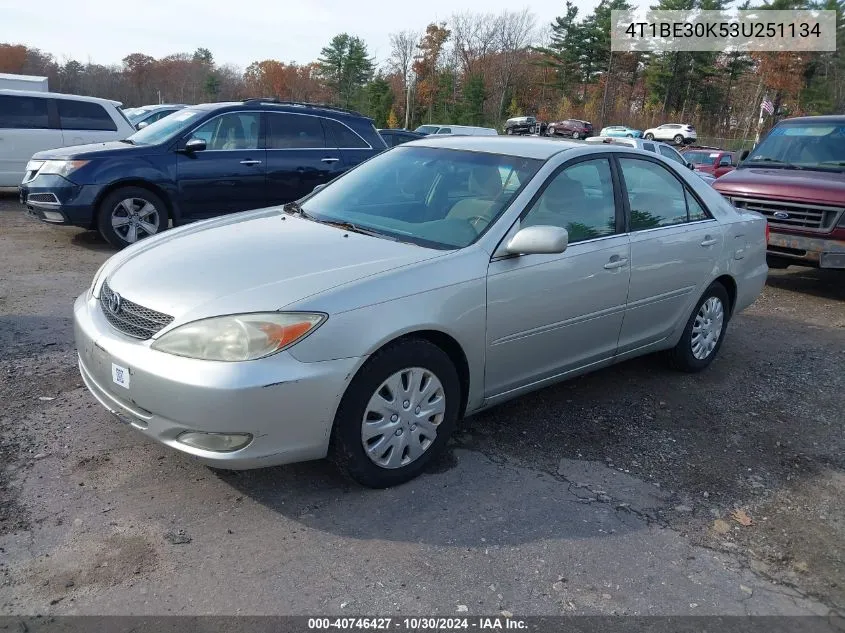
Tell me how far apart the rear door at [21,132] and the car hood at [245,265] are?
8684mm

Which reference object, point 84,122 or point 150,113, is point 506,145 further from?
point 150,113

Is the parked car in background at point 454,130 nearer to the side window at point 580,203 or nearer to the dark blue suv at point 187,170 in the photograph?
the dark blue suv at point 187,170

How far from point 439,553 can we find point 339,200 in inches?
90.3

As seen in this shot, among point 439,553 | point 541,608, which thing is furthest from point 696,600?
point 439,553

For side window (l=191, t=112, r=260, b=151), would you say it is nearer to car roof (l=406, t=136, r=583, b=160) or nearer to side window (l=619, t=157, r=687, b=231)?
car roof (l=406, t=136, r=583, b=160)

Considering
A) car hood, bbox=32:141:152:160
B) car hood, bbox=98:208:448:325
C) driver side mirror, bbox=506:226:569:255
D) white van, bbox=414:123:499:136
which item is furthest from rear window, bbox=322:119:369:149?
white van, bbox=414:123:499:136

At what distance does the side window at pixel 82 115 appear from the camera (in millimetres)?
11352

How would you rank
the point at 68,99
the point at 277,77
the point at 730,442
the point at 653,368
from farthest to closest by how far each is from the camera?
the point at 277,77 < the point at 68,99 < the point at 653,368 < the point at 730,442

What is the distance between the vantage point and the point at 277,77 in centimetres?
7525

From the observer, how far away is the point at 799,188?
7863 mm

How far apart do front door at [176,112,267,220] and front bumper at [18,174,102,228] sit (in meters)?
0.97

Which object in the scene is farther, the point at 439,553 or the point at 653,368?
the point at 653,368

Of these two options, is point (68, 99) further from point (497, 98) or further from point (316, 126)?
point (497, 98)

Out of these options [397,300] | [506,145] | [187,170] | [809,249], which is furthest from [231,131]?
[809,249]
